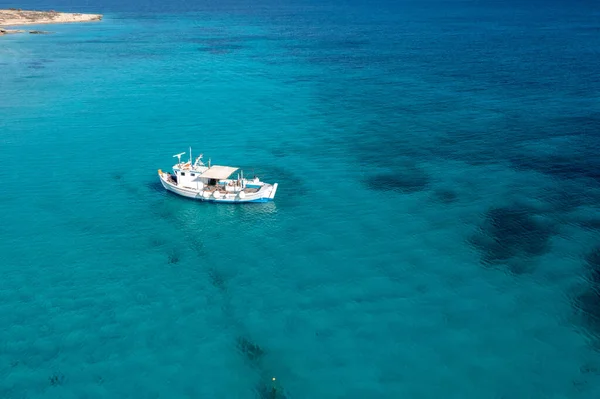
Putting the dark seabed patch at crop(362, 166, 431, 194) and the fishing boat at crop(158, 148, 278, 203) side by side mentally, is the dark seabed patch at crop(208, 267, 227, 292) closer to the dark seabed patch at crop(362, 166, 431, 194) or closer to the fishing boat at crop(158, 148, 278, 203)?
the fishing boat at crop(158, 148, 278, 203)

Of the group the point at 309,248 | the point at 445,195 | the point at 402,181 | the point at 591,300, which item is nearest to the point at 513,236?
the point at 591,300

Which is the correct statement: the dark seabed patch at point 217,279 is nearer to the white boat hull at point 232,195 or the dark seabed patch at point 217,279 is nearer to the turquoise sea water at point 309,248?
the turquoise sea water at point 309,248

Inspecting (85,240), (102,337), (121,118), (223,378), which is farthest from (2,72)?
(223,378)

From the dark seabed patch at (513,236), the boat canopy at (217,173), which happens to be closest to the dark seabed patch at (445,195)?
the dark seabed patch at (513,236)

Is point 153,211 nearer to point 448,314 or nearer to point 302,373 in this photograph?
point 302,373

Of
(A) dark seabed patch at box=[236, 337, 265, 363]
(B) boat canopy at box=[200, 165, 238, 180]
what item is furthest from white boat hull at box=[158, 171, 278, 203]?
(A) dark seabed patch at box=[236, 337, 265, 363]

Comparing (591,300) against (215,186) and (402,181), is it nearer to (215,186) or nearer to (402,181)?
(402,181)
